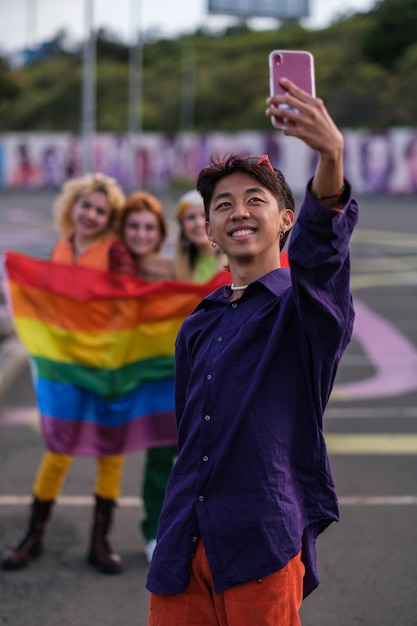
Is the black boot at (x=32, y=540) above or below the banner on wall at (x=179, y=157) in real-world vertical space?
above

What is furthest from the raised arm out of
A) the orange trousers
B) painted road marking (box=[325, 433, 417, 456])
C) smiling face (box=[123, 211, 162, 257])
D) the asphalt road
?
painted road marking (box=[325, 433, 417, 456])

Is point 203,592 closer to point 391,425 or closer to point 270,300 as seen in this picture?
point 270,300

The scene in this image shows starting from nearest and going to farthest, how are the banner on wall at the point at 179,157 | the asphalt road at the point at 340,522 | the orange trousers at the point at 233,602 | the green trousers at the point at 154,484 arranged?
the orange trousers at the point at 233,602 < the asphalt road at the point at 340,522 < the green trousers at the point at 154,484 < the banner on wall at the point at 179,157

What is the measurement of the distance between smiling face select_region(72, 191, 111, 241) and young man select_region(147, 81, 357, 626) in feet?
8.50

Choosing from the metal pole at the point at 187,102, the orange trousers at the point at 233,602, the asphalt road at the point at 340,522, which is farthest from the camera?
the metal pole at the point at 187,102

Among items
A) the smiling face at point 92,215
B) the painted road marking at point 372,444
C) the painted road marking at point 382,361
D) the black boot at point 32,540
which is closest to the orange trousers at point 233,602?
the black boot at point 32,540

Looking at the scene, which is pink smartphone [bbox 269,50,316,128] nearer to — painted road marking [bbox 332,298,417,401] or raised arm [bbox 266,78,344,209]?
raised arm [bbox 266,78,344,209]

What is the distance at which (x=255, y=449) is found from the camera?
7.95 ft

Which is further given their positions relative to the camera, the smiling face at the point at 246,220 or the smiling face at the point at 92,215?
the smiling face at the point at 92,215

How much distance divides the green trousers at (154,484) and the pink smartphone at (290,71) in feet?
9.92

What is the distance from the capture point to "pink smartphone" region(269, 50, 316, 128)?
2102 mm

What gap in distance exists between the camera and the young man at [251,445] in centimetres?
240

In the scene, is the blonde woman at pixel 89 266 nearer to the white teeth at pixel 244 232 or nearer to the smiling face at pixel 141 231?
the smiling face at pixel 141 231

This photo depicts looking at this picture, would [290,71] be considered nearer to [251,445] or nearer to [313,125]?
[313,125]
